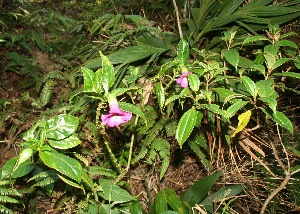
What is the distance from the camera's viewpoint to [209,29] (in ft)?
5.74

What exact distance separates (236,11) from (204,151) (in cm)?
89

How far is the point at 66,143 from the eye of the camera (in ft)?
2.89

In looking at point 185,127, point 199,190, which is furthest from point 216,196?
point 185,127

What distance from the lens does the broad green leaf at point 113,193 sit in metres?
1.27

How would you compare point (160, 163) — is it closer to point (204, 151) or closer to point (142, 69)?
point (204, 151)

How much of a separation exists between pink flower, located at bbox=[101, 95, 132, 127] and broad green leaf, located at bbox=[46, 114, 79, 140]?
0.09m

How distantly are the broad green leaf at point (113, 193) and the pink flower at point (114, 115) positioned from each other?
0.47 metres

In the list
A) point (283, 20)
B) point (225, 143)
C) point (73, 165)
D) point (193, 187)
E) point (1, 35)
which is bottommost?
point (193, 187)

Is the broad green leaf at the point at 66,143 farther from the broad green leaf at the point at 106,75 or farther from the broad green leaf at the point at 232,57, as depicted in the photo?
the broad green leaf at the point at 232,57

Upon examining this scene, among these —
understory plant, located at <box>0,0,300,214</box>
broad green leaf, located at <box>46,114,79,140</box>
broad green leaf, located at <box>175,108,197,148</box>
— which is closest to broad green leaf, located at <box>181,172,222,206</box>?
understory plant, located at <box>0,0,300,214</box>

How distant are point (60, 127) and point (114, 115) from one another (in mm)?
162

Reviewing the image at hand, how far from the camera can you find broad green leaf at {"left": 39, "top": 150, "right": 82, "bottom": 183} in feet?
2.64

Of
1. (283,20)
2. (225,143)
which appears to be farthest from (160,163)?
(283,20)

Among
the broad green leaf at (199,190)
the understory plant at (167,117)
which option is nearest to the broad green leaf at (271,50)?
the understory plant at (167,117)
